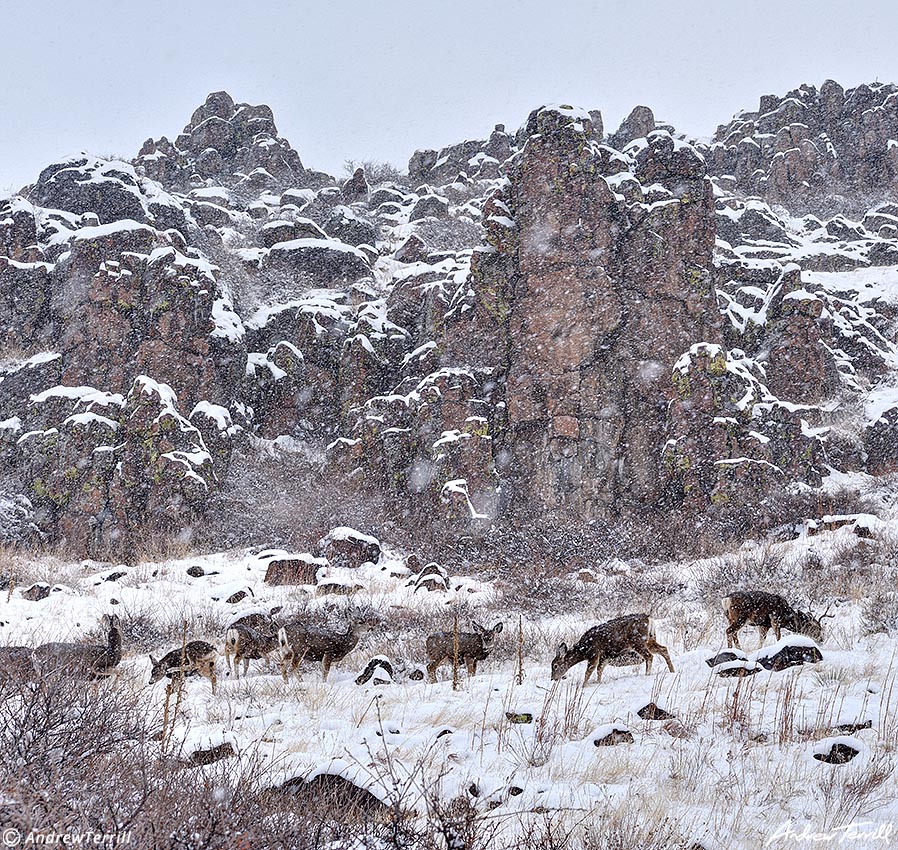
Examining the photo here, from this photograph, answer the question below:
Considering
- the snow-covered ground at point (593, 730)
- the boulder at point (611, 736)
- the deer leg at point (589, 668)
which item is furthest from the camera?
the deer leg at point (589, 668)

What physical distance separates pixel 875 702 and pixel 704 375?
1846 centimetres

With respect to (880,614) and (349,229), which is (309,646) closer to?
(880,614)

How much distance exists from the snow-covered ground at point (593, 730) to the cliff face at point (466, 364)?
1159 cm

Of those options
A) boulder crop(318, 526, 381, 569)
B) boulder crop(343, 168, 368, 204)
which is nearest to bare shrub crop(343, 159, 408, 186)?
boulder crop(343, 168, 368, 204)

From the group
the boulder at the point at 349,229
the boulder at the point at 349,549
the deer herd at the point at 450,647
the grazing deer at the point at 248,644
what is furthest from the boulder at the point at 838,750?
the boulder at the point at 349,229

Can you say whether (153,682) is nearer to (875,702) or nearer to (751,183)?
(875,702)

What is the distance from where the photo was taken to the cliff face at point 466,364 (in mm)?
22516

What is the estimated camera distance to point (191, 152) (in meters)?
53.6

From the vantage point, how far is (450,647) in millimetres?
7746

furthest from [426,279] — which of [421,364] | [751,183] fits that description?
[751,183]

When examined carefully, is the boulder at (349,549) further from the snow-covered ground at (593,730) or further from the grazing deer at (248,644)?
the grazing deer at (248,644)

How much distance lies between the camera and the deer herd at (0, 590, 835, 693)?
6738 millimetres

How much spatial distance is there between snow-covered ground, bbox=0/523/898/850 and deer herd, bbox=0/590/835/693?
218mm

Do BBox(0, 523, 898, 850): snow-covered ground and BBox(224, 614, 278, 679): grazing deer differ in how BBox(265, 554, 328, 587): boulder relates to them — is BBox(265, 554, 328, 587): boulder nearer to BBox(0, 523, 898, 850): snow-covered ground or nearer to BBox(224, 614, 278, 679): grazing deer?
BBox(0, 523, 898, 850): snow-covered ground
